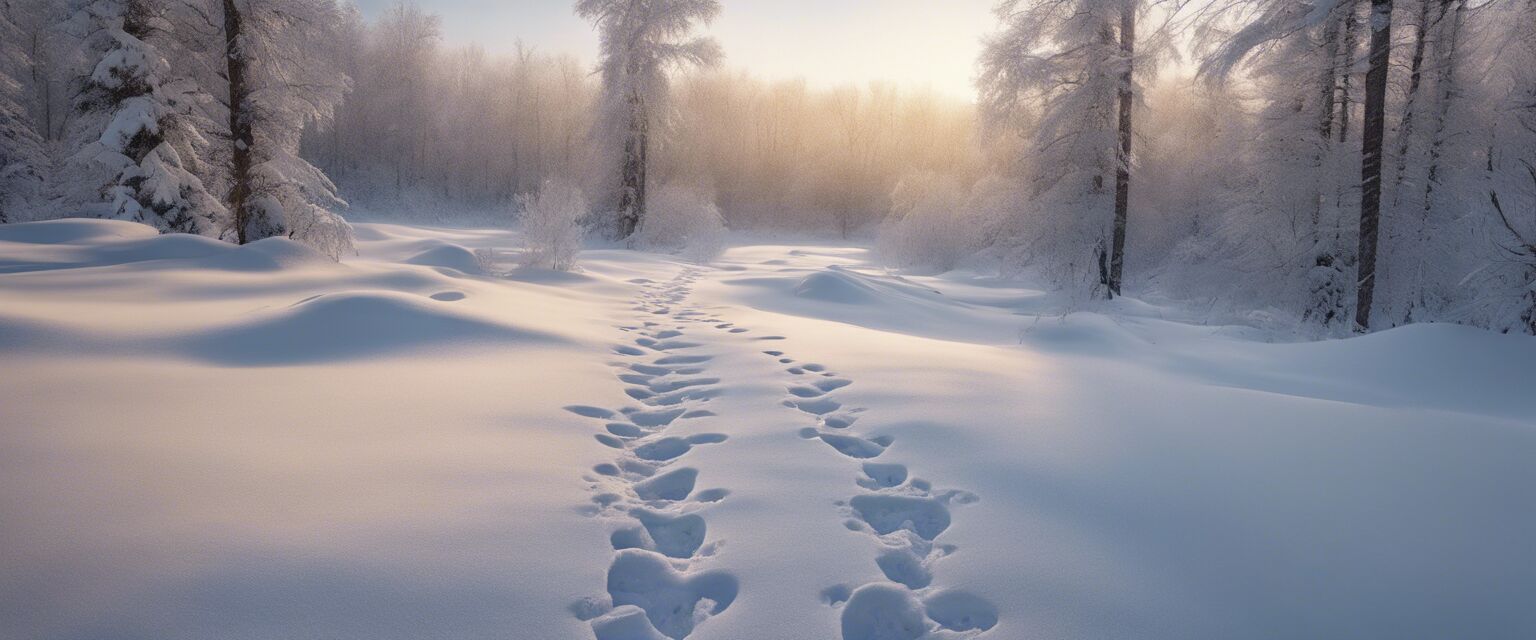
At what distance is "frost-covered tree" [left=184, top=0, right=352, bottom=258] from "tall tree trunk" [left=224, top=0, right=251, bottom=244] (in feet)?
0.05

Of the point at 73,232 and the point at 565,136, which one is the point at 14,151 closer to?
the point at 73,232

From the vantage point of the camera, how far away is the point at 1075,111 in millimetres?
13086

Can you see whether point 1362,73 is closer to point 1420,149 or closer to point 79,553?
point 1420,149

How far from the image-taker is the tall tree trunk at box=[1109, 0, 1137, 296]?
12547 millimetres

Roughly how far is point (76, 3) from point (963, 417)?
17.2 m

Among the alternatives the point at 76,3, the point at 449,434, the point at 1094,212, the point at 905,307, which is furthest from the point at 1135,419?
the point at 76,3

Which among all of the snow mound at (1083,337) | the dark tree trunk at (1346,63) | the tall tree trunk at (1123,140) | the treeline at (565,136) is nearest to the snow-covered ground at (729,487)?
the snow mound at (1083,337)

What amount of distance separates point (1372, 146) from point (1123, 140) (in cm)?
447

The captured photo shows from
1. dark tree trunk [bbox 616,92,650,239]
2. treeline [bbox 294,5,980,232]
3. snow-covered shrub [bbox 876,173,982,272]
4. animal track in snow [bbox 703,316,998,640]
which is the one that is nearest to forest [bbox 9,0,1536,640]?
animal track in snow [bbox 703,316,998,640]

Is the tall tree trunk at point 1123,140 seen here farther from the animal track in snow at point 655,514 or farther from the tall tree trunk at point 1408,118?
the animal track in snow at point 655,514

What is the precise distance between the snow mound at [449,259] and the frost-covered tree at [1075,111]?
35.9 feet

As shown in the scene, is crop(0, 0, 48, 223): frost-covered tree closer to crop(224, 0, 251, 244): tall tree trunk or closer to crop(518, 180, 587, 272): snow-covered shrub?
crop(224, 0, 251, 244): tall tree trunk

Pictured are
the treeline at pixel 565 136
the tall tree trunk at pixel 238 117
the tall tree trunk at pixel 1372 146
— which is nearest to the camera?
the tall tree trunk at pixel 1372 146

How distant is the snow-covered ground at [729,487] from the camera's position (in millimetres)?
2246
